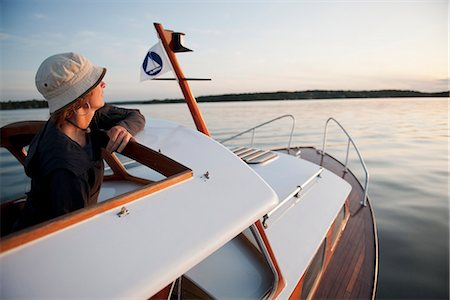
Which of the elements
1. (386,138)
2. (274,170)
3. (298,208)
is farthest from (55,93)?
(386,138)

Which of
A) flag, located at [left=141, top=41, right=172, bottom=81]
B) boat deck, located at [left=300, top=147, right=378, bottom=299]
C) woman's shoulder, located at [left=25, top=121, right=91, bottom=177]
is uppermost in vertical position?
flag, located at [left=141, top=41, right=172, bottom=81]

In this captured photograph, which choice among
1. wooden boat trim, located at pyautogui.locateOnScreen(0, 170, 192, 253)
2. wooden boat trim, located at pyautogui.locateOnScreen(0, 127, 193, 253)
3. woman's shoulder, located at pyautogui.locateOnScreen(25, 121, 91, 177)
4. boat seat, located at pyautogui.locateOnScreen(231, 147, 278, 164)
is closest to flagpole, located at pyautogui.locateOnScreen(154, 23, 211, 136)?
wooden boat trim, located at pyautogui.locateOnScreen(0, 127, 193, 253)

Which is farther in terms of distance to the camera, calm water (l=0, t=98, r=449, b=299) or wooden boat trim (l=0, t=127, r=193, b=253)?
calm water (l=0, t=98, r=449, b=299)

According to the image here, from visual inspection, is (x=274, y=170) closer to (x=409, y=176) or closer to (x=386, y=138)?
(x=409, y=176)

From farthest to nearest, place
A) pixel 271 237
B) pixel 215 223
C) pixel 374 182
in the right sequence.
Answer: pixel 374 182
pixel 271 237
pixel 215 223

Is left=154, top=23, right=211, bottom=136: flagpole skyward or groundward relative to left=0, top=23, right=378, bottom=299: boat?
skyward

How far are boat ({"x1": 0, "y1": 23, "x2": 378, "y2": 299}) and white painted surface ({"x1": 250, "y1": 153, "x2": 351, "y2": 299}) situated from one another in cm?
1

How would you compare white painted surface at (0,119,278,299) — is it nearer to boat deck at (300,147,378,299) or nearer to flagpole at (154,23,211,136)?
flagpole at (154,23,211,136)

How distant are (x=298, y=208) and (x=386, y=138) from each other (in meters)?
14.9

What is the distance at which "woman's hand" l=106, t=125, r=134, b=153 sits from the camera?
5.12 feet

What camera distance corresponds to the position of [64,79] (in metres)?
1.18

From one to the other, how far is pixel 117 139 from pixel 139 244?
0.83 meters

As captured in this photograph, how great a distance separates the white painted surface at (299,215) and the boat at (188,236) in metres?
0.01

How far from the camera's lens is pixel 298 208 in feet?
9.68
